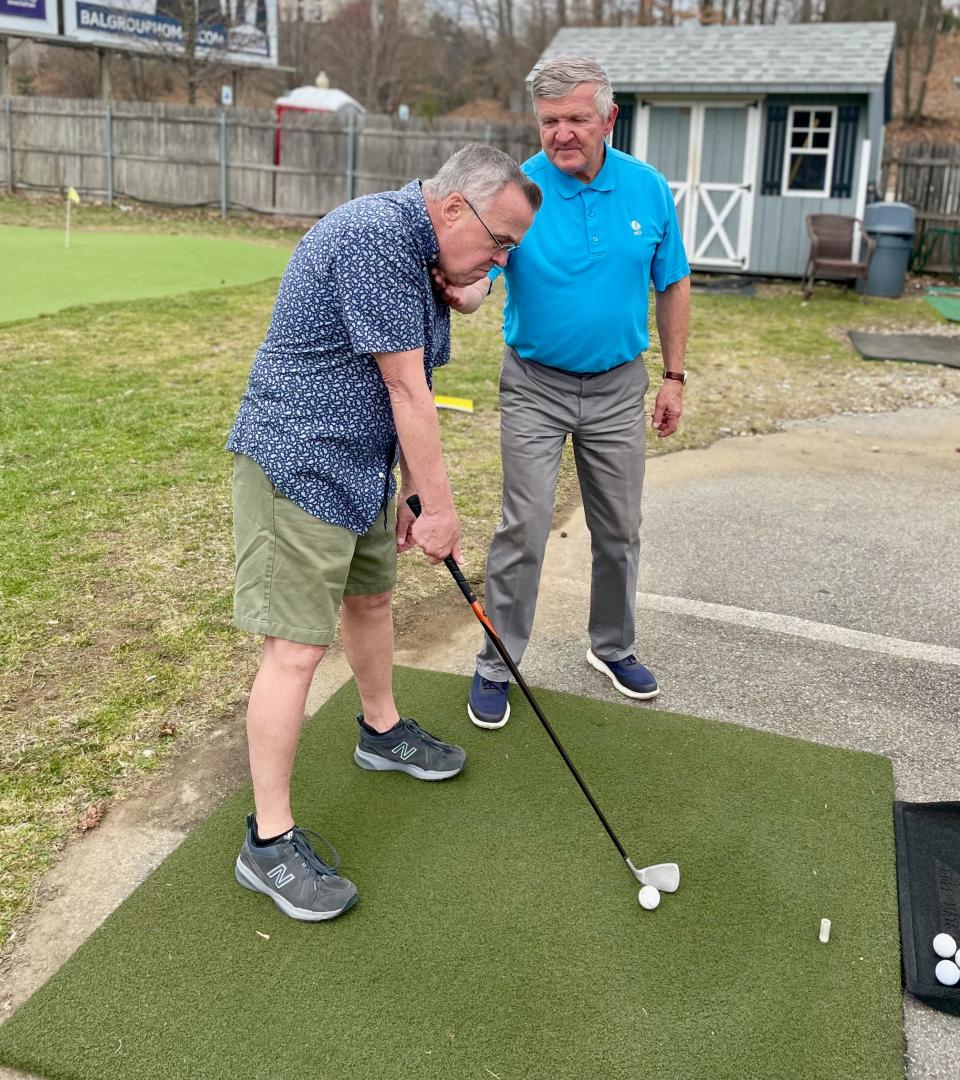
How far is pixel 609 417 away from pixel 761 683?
3.63ft

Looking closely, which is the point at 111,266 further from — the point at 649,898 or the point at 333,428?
the point at 649,898

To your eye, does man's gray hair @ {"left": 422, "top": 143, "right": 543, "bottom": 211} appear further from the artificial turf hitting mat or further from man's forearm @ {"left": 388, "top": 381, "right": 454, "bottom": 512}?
the artificial turf hitting mat

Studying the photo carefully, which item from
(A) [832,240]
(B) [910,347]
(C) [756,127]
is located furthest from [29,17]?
(B) [910,347]

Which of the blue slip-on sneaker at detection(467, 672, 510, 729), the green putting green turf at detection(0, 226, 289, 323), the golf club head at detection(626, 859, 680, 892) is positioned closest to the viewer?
the golf club head at detection(626, 859, 680, 892)

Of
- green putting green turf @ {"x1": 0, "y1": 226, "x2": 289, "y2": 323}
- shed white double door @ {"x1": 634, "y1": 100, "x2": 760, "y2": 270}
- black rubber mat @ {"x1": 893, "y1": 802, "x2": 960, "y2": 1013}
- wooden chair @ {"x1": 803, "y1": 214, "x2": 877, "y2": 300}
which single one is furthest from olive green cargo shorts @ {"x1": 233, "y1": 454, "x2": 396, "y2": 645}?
shed white double door @ {"x1": 634, "y1": 100, "x2": 760, "y2": 270}

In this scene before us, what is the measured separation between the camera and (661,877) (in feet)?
8.25

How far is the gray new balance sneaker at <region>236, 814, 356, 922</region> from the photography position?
7.84 feet

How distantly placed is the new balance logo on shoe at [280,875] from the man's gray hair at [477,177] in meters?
1.50

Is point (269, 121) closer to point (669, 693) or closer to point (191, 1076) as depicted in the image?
point (669, 693)

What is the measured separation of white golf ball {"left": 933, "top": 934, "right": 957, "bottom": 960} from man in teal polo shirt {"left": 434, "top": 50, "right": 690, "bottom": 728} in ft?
4.19

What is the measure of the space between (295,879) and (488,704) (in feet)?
3.27

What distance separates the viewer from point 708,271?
14.2m

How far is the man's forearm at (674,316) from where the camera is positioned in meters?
3.20

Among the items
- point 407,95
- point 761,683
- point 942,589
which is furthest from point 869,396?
point 407,95
